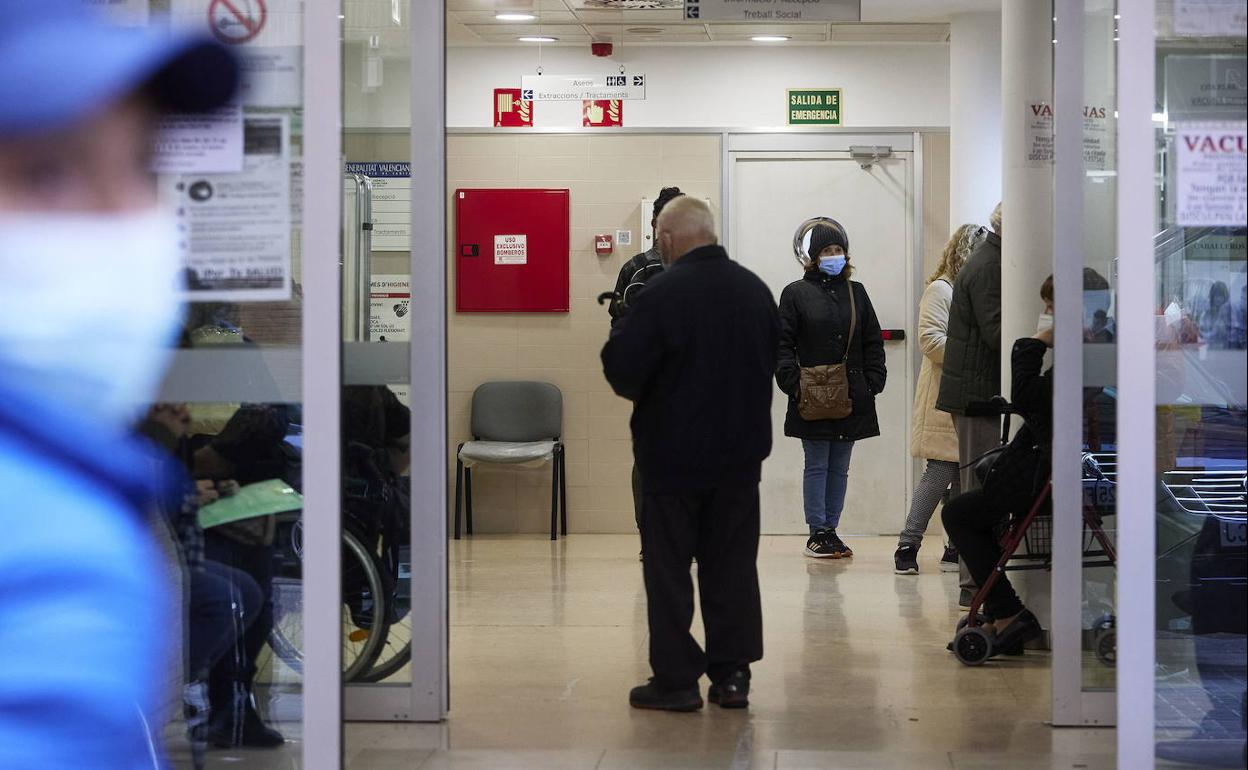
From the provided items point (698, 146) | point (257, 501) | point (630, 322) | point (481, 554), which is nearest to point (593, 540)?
point (481, 554)

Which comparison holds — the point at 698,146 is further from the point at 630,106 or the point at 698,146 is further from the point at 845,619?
the point at 845,619

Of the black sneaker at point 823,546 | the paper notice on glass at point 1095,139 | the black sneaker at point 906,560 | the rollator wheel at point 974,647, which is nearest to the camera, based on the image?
the paper notice on glass at point 1095,139

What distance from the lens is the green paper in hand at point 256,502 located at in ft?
11.3

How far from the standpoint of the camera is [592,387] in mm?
9031

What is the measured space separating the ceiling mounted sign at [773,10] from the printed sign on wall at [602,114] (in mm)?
2594

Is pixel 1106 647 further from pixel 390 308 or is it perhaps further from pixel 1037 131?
pixel 390 308

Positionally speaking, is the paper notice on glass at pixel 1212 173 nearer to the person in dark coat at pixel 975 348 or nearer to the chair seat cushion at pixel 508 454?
the person in dark coat at pixel 975 348

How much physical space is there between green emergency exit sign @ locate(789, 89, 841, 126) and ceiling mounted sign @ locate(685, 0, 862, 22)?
256cm

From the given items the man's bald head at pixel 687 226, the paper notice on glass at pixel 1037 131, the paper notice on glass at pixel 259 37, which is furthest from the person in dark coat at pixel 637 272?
the paper notice on glass at pixel 259 37

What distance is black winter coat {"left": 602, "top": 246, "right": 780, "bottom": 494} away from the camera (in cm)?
434

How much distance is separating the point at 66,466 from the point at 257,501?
22.5 inches

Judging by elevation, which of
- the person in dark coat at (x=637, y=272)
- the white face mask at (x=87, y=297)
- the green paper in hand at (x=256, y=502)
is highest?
the person in dark coat at (x=637, y=272)

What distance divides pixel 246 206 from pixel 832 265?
15.2 ft

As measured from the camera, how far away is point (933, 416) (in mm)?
7098
